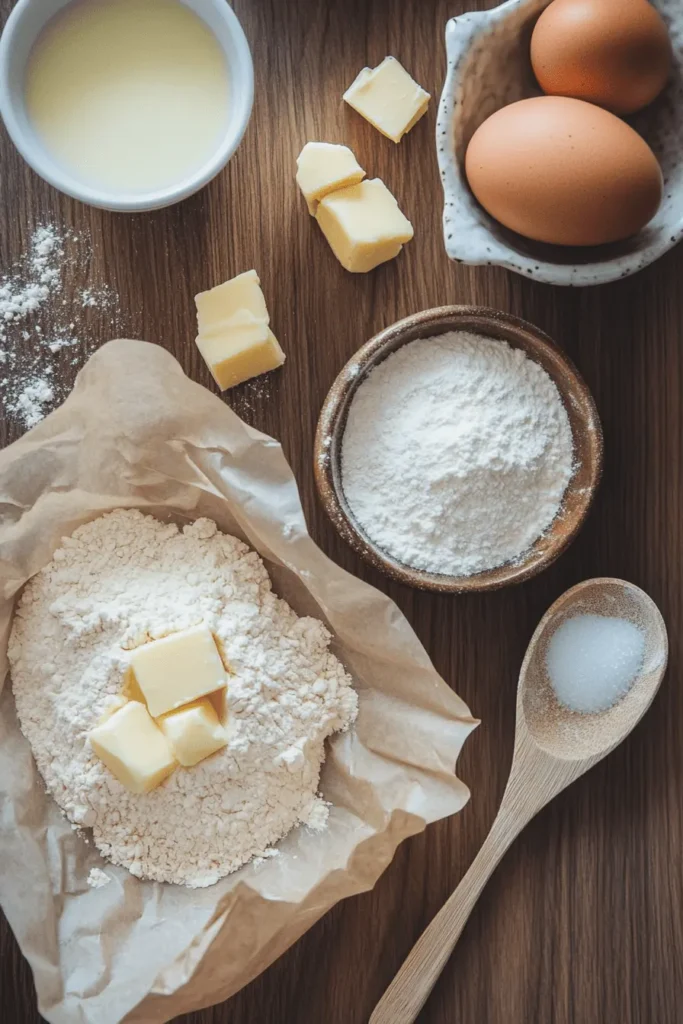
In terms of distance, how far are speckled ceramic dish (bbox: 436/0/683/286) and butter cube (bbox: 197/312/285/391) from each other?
0.25 metres

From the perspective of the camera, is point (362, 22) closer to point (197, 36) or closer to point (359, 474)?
point (197, 36)

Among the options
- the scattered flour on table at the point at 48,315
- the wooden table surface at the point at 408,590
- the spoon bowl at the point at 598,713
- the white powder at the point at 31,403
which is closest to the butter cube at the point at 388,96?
the wooden table surface at the point at 408,590

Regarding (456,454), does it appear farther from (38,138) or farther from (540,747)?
(38,138)

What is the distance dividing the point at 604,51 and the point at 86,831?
3.49 feet

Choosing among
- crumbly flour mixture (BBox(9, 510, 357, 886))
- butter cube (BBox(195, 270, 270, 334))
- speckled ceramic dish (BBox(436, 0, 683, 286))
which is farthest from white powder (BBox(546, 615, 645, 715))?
butter cube (BBox(195, 270, 270, 334))

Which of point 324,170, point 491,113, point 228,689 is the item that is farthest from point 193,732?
point 491,113

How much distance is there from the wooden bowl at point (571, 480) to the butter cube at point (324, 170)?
196mm

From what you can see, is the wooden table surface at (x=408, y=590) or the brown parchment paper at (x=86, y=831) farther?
the wooden table surface at (x=408, y=590)

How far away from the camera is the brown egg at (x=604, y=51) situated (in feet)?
3.19

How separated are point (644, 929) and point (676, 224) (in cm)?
89

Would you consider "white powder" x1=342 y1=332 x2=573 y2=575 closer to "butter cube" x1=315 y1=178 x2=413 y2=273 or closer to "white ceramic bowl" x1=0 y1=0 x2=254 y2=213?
"butter cube" x1=315 y1=178 x2=413 y2=273

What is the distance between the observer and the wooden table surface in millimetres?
1143

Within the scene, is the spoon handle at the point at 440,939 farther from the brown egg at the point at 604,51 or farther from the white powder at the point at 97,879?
the brown egg at the point at 604,51

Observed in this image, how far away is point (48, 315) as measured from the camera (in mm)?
1140
